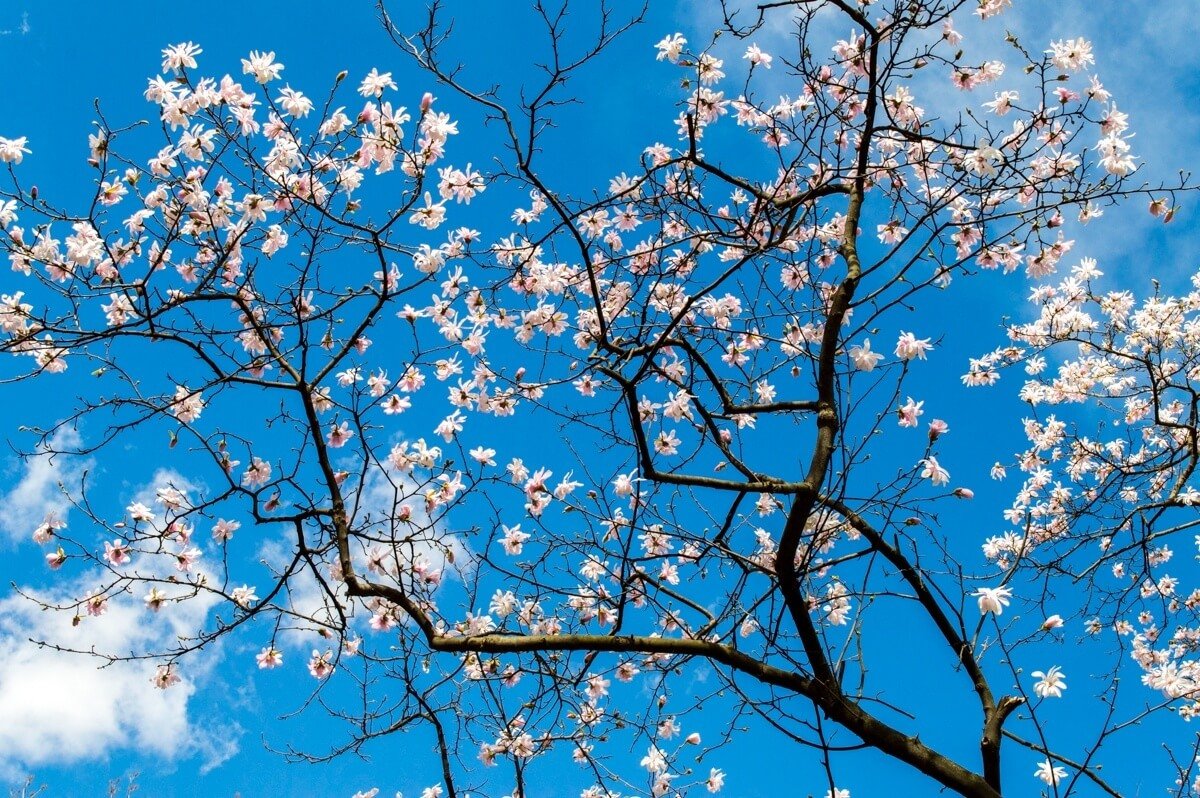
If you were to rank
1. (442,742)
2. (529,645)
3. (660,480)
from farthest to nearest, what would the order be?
(442,742) < (660,480) < (529,645)

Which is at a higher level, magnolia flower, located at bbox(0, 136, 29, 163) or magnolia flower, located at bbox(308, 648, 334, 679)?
magnolia flower, located at bbox(0, 136, 29, 163)

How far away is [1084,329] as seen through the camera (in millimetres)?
6688

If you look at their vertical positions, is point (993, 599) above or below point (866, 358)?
below

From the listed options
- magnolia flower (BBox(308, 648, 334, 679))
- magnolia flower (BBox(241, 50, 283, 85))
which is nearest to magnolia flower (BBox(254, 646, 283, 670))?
magnolia flower (BBox(308, 648, 334, 679))

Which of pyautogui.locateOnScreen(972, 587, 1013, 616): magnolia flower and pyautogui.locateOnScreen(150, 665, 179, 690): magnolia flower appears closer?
pyautogui.locateOnScreen(972, 587, 1013, 616): magnolia flower

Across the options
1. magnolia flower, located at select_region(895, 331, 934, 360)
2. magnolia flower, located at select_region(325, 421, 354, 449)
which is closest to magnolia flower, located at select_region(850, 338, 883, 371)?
magnolia flower, located at select_region(895, 331, 934, 360)

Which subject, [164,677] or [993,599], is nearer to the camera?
[993,599]

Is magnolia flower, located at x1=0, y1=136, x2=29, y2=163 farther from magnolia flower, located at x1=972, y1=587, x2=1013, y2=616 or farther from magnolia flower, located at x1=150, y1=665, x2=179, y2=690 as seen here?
magnolia flower, located at x1=972, y1=587, x2=1013, y2=616

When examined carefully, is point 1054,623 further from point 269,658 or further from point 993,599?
point 269,658

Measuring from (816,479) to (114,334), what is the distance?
2.57 meters

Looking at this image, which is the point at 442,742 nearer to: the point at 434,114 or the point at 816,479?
the point at 816,479

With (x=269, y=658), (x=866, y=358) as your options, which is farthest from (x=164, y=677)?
(x=866, y=358)

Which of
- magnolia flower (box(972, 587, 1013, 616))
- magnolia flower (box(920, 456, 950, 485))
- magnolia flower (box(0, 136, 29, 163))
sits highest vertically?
magnolia flower (box(0, 136, 29, 163))

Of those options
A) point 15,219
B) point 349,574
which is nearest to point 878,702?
point 349,574
